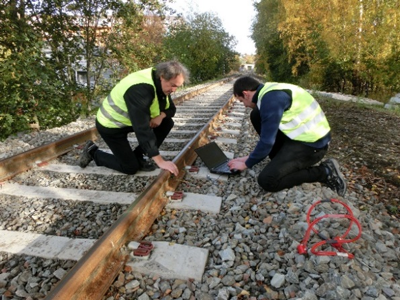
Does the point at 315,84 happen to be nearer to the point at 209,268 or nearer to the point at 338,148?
the point at 338,148

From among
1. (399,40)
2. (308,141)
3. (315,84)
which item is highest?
(399,40)

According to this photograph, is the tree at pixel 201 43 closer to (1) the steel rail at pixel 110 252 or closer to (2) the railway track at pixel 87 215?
(2) the railway track at pixel 87 215

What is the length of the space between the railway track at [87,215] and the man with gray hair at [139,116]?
5.7 inches

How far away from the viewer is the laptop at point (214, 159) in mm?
3557

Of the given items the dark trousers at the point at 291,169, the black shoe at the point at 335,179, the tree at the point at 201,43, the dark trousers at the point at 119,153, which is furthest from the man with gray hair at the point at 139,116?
the tree at the point at 201,43

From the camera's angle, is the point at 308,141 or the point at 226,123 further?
the point at 226,123

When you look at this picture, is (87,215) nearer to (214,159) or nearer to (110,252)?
(110,252)

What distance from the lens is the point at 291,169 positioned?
10.0 feet

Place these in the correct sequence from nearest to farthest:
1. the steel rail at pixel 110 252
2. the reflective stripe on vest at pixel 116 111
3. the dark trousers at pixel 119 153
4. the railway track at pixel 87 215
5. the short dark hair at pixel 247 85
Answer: the steel rail at pixel 110 252
the railway track at pixel 87 215
the short dark hair at pixel 247 85
the reflective stripe on vest at pixel 116 111
the dark trousers at pixel 119 153

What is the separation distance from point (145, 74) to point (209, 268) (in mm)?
2050

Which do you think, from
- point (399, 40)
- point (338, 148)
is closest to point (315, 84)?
point (399, 40)

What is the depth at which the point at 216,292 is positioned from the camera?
72.2 inches

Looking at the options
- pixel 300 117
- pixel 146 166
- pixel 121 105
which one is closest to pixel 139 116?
pixel 121 105

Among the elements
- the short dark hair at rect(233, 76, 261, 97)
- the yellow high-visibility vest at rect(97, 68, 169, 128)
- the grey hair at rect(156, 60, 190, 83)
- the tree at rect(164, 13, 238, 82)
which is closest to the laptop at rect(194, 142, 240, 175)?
the yellow high-visibility vest at rect(97, 68, 169, 128)
